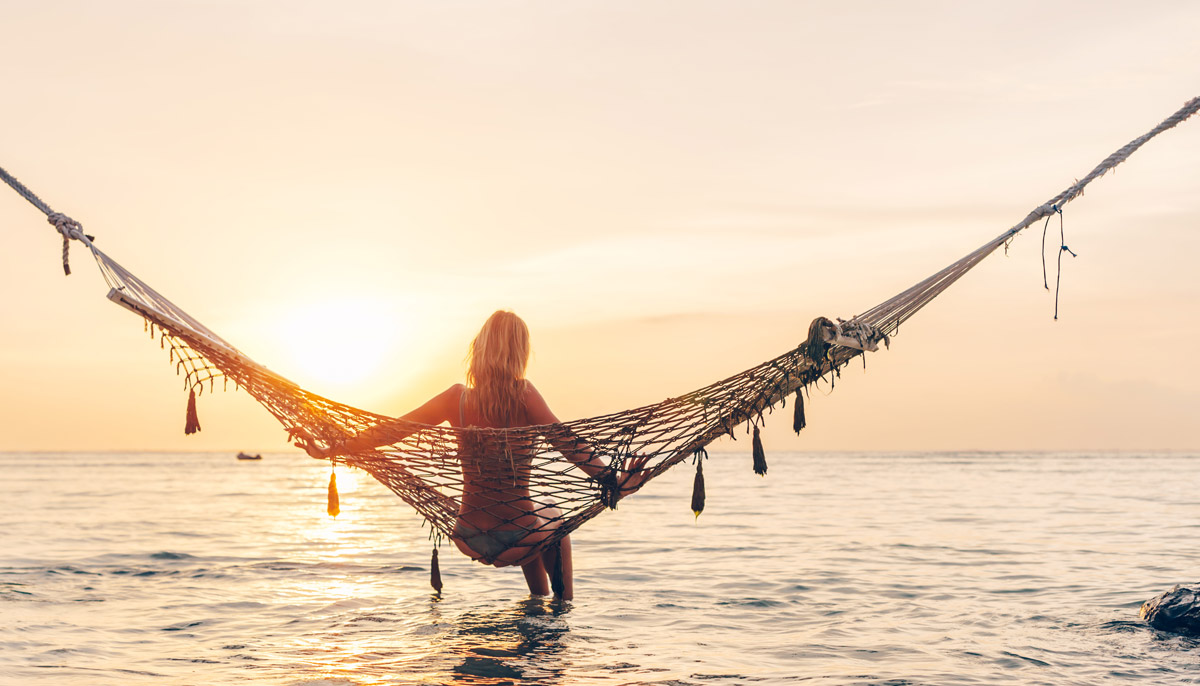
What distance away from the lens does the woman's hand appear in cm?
480

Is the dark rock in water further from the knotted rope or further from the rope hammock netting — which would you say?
the knotted rope

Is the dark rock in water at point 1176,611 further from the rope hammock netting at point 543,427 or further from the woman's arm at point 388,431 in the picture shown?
the woman's arm at point 388,431

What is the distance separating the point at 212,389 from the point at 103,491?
77.8 feet

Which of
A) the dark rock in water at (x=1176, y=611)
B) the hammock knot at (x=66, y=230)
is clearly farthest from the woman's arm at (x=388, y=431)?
the dark rock in water at (x=1176, y=611)

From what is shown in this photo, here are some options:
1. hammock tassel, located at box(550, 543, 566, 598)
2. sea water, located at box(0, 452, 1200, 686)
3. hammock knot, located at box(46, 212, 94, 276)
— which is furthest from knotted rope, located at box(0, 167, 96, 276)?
hammock tassel, located at box(550, 543, 566, 598)

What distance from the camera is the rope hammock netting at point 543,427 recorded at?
425 centimetres

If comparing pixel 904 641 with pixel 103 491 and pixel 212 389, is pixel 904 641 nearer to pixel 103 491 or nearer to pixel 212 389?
pixel 212 389

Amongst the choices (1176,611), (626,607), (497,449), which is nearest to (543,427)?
(497,449)

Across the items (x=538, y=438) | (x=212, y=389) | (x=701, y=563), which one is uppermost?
(x=212, y=389)

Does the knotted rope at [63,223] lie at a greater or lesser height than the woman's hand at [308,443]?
greater

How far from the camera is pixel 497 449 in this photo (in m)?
4.58

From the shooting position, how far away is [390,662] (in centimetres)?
443

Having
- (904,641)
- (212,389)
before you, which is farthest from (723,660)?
(212,389)

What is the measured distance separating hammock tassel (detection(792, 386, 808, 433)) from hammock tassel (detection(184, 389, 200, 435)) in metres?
3.23
